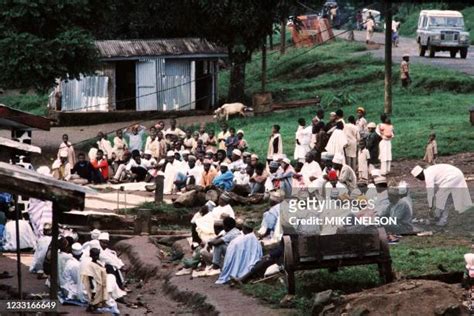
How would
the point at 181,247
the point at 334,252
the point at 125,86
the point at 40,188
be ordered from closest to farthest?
the point at 40,188
the point at 334,252
the point at 181,247
the point at 125,86

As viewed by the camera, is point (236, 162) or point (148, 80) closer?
point (236, 162)

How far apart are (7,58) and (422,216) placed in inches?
621

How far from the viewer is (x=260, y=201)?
91.5 ft

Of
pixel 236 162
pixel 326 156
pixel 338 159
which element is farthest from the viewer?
pixel 236 162

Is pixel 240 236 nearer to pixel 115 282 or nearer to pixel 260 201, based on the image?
pixel 115 282

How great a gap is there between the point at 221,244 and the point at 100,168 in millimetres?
10856

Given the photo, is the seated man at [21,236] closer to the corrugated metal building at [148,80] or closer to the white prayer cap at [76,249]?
the white prayer cap at [76,249]

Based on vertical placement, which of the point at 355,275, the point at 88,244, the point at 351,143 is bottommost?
the point at 355,275

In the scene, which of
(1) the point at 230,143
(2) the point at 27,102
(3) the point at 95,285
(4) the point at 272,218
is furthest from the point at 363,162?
(2) the point at 27,102

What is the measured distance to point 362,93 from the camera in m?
41.9

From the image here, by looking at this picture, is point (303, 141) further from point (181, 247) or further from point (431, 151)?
point (181, 247)

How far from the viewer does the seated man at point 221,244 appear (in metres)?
21.9

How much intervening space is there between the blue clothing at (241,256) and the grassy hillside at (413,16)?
123 ft

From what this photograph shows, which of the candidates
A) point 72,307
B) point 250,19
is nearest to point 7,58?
point 250,19
